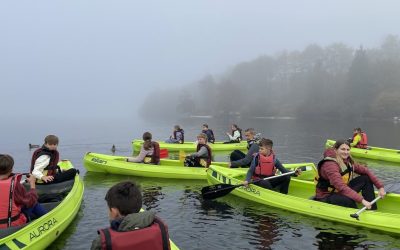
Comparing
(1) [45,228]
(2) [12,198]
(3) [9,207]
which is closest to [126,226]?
(2) [12,198]

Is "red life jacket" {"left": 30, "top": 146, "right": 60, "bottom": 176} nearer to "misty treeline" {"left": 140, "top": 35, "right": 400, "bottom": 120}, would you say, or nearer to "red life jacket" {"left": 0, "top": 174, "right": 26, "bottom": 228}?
"red life jacket" {"left": 0, "top": 174, "right": 26, "bottom": 228}

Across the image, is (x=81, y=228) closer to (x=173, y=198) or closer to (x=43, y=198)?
(x=43, y=198)

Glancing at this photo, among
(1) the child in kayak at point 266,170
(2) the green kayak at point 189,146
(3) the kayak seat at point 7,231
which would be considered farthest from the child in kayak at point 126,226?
(2) the green kayak at point 189,146

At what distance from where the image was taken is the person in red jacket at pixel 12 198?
23.0 feet

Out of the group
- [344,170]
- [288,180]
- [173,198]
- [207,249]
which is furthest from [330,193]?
[173,198]

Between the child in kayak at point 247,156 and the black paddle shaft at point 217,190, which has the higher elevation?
the child in kayak at point 247,156

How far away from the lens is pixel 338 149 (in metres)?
9.80

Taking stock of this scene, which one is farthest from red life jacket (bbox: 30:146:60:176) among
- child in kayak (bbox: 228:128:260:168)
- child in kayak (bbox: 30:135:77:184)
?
child in kayak (bbox: 228:128:260:168)

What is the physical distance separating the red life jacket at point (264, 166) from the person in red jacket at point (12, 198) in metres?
6.90

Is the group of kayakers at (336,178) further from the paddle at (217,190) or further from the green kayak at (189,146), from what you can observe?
the green kayak at (189,146)

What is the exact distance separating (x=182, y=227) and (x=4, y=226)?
4729mm

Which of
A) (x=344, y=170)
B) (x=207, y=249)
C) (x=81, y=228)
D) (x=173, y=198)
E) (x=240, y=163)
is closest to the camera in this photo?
(x=207, y=249)

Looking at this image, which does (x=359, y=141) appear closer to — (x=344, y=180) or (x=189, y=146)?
(x=189, y=146)

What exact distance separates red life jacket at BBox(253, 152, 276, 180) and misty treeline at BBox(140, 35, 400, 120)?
323ft
